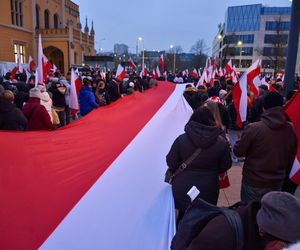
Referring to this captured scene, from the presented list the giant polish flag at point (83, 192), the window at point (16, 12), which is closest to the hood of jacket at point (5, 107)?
the giant polish flag at point (83, 192)

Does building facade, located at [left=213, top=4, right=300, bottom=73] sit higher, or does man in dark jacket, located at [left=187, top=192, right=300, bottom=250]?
building facade, located at [left=213, top=4, right=300, bottom=73]

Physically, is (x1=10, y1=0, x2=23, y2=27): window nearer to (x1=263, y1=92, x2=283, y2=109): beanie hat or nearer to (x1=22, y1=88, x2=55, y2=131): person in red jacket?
(x1=22, y1=88, x2=55, y2=131): person in red jacket

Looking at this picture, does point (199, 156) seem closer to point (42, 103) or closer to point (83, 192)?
point (83, 192)

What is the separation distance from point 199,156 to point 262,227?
153 cm

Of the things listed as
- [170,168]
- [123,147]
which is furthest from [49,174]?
[170,168]

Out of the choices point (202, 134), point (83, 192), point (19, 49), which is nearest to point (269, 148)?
point (202, 134)

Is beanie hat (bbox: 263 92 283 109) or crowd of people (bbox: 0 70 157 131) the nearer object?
beanie hat (bbox: 263 92 283 109)

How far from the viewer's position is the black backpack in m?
1.78

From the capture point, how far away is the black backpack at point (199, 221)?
1.78 m

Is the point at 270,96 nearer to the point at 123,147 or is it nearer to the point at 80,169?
the point at 123,147

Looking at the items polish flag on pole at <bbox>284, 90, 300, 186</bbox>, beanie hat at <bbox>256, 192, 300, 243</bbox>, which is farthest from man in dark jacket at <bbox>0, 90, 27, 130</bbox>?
beanie hat at <bbox>256, 192, 300, 243</bbox>

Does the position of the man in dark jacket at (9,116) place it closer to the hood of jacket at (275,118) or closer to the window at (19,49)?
the hood of jacket at (275,118)

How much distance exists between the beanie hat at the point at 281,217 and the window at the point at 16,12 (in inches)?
1494

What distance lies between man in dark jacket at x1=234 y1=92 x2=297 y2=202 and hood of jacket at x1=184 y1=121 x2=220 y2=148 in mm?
559
